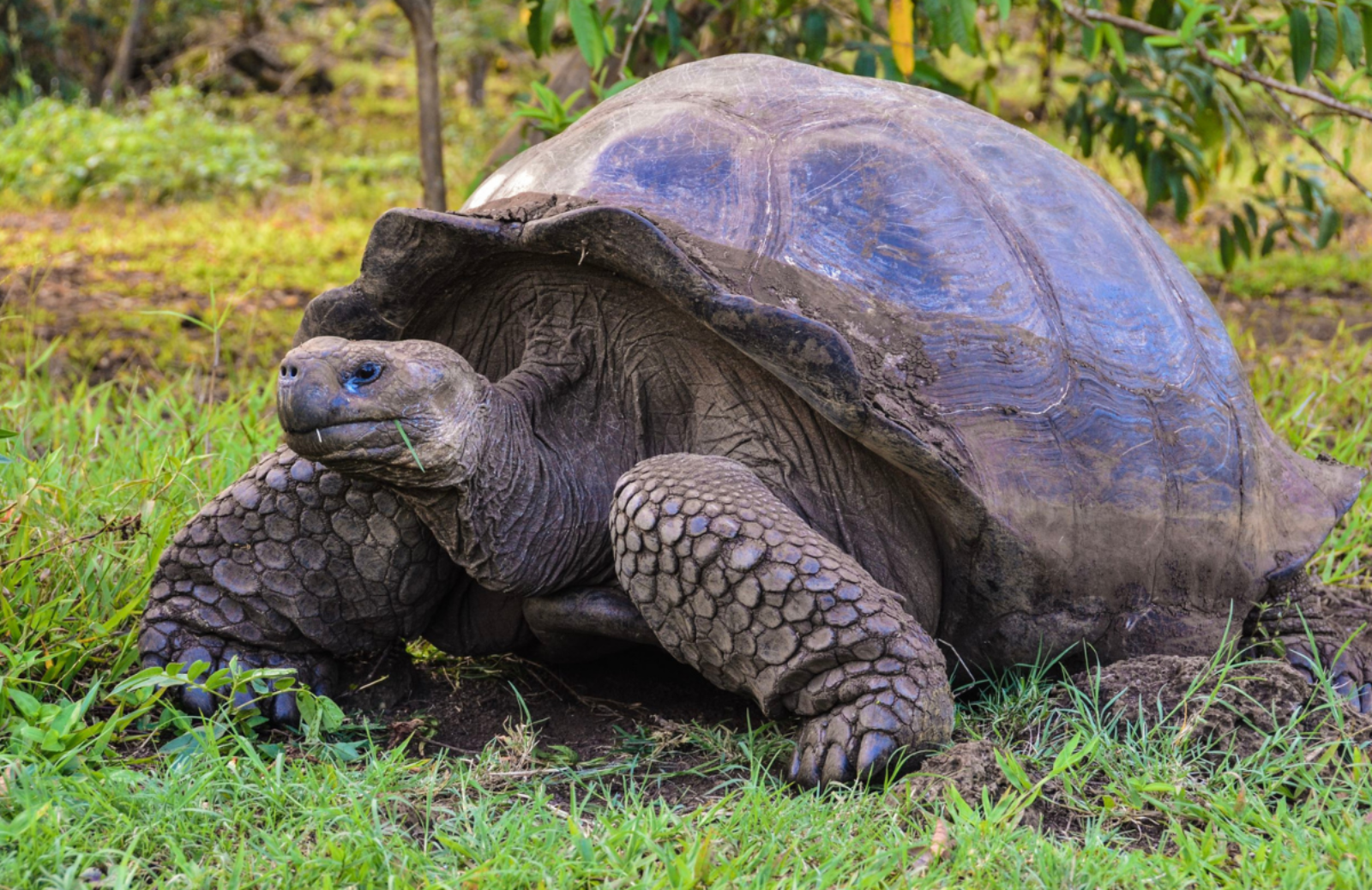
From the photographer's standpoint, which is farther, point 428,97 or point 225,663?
point 428,97

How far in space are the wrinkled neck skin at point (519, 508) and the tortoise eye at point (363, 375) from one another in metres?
0.26

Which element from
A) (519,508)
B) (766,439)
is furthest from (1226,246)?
(519,508)

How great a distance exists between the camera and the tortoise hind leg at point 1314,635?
2.98 metres

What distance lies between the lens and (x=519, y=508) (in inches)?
103

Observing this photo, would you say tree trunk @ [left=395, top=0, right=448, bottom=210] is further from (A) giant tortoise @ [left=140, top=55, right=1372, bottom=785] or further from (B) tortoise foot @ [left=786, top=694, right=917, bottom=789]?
(B) tortoise foot @ [left=786, top=694, right=917, bottom=789]

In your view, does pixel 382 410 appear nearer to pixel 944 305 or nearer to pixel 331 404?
pixel 331 404

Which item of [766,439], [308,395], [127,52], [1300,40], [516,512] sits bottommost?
[516,512]

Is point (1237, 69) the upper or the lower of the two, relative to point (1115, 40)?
lower

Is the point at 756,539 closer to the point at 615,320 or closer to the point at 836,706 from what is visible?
the point at 836,706

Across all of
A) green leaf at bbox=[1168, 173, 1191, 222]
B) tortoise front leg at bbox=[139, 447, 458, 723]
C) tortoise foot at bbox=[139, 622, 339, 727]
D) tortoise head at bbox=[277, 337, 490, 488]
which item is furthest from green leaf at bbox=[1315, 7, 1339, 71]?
tortoise foot at bbox=[139, 622, 339, 727]

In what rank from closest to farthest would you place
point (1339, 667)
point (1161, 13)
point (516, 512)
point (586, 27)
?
point (516, 512) < point (1339, 667) < point (586, 27) < point (1161, 13)

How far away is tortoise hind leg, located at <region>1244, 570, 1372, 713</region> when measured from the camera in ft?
9.79

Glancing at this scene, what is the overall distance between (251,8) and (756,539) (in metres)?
14.8

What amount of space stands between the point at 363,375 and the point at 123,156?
9085mm
